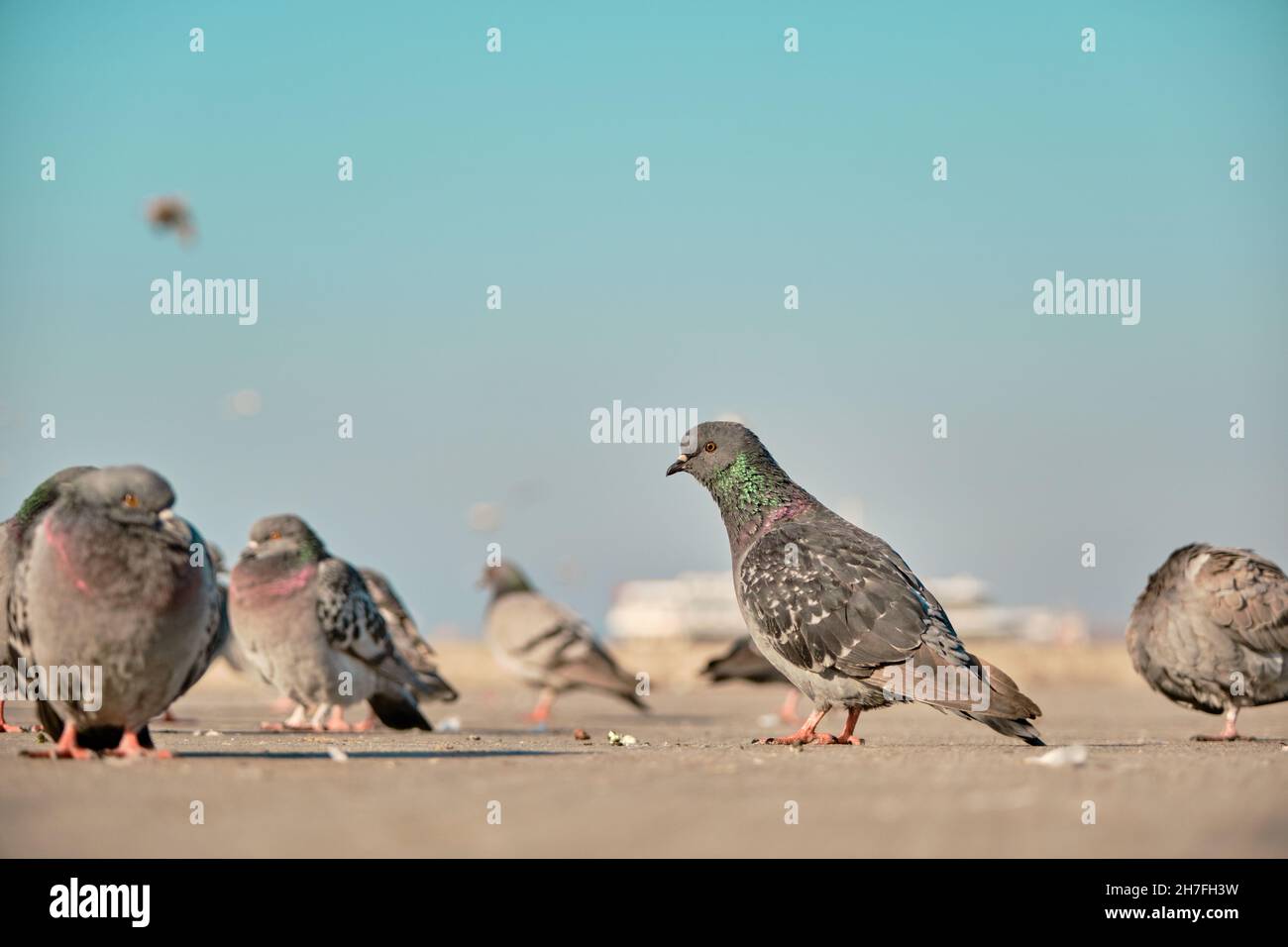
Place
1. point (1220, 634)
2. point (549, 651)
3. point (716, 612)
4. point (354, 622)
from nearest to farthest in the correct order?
point (1220, 634)
point (354, 622)
point (549, 651)
point (716, 612)

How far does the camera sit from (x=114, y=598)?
709cm

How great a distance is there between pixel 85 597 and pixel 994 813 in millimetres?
4260

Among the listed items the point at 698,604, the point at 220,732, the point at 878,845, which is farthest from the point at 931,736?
the point at 698,604

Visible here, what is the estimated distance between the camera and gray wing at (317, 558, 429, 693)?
1285 centimetres

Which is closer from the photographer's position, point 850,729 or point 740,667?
point 850,729

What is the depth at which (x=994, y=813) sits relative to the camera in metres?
5.98

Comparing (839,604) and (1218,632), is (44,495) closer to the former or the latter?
(839,604)

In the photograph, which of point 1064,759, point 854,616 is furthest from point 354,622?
point 1064,759

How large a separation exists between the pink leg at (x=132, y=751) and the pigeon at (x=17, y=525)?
5.17 feet

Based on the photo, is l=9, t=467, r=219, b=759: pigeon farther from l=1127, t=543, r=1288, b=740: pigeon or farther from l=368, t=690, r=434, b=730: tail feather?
l=1127, t=543, r=1288, b=740: pigeon

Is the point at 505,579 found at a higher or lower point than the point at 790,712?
higher

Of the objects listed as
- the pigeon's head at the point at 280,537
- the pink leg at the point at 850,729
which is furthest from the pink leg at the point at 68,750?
the pigeon's head at the point at 280,537

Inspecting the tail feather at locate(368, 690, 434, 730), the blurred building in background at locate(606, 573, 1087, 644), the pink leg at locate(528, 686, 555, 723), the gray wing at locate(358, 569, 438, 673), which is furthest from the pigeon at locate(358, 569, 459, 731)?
the blurred building in background at locate(606, 573, 1087, 644)

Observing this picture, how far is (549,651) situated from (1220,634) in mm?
9201
